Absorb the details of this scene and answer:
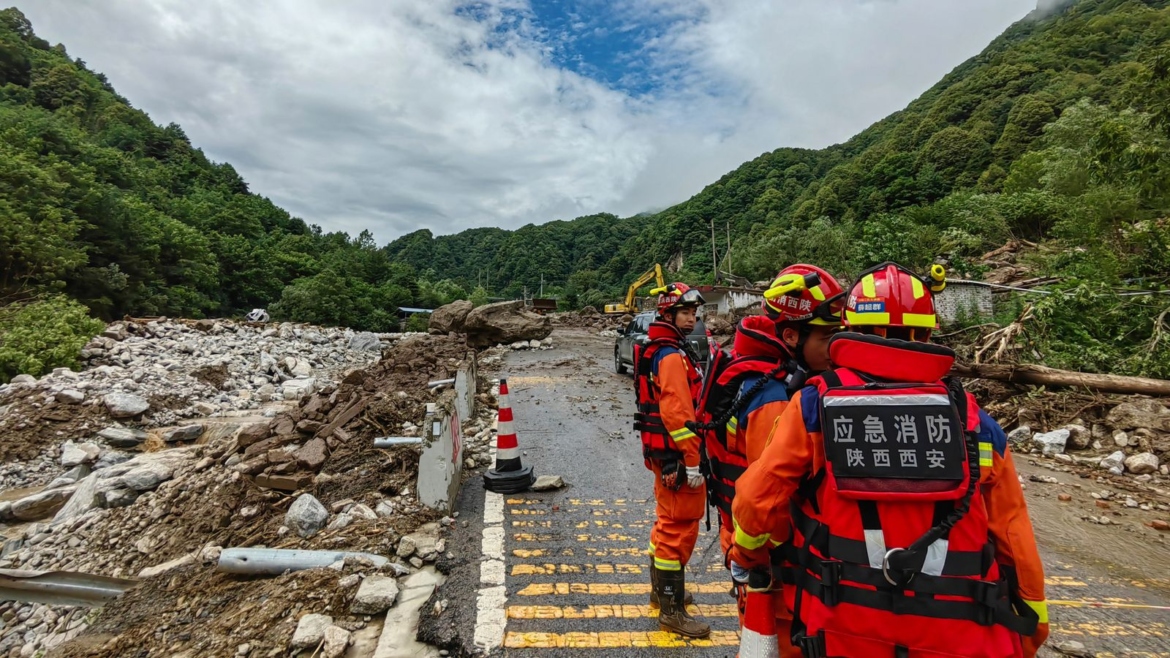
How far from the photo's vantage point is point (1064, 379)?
25.4ft

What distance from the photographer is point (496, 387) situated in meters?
10.9

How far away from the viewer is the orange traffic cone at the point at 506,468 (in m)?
5.11

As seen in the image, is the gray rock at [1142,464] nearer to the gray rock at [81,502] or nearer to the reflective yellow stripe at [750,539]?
the reflective yellow stripe at [750,539]

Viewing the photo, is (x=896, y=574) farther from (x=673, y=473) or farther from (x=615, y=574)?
(x=615, y=574)

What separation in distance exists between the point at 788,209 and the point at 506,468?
66.2m

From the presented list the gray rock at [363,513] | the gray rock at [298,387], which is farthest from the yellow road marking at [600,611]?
the gray rock at [298,387]

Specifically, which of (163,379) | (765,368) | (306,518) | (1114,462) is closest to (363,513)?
(306,518)

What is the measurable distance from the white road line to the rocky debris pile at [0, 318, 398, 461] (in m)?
10.6

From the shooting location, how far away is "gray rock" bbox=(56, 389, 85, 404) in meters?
11.1

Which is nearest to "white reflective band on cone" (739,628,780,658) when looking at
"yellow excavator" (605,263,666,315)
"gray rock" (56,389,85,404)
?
"gray rock" (56,389,85,404)

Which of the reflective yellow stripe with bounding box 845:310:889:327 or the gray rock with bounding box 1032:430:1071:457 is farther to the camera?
the gray rock with bounding box 1032:430:1071:457

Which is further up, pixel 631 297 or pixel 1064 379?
pixel 631 297

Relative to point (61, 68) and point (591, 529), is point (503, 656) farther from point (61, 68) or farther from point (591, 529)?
point (61, 68)

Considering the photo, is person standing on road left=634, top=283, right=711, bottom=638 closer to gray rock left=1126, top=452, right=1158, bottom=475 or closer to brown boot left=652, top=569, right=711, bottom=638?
brown boot left=652, top=569, right=711, bottom=638
